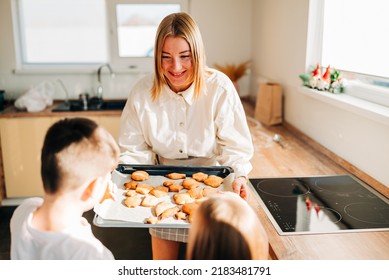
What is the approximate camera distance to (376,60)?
61.2 inches

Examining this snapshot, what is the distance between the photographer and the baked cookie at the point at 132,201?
1120 mm

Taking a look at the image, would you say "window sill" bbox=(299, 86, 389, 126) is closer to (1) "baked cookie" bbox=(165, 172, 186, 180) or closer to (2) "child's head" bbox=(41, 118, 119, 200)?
(1) "baked cookie" bbox=(165, 172, 186, 180)

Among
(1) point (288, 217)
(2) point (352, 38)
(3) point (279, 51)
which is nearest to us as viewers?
(1) point (288, 217)

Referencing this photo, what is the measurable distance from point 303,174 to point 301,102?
2.07 ft

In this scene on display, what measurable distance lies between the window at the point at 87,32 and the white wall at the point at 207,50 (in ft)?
0.28

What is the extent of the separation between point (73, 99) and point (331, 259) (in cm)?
254

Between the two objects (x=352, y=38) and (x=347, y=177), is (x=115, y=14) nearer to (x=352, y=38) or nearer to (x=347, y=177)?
(x=352, y=38)

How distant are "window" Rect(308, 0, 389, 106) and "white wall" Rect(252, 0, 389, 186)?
0.23 ft

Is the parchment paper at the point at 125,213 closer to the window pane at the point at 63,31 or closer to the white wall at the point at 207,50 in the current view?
the white wall at the point at 207,50

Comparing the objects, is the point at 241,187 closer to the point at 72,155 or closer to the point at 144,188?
the point at 144,188

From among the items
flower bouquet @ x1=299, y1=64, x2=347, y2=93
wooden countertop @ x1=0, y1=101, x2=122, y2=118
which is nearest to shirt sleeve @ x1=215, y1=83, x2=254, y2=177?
flower bouquet @ x1=299, y1=64, x2=347, y2=93

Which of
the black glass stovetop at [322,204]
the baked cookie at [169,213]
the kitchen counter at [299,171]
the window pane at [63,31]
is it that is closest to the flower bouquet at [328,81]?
the kitchen counter at [299,171]

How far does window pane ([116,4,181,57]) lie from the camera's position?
121 inches

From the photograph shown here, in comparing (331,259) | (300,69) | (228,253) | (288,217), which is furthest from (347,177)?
(228,253)
